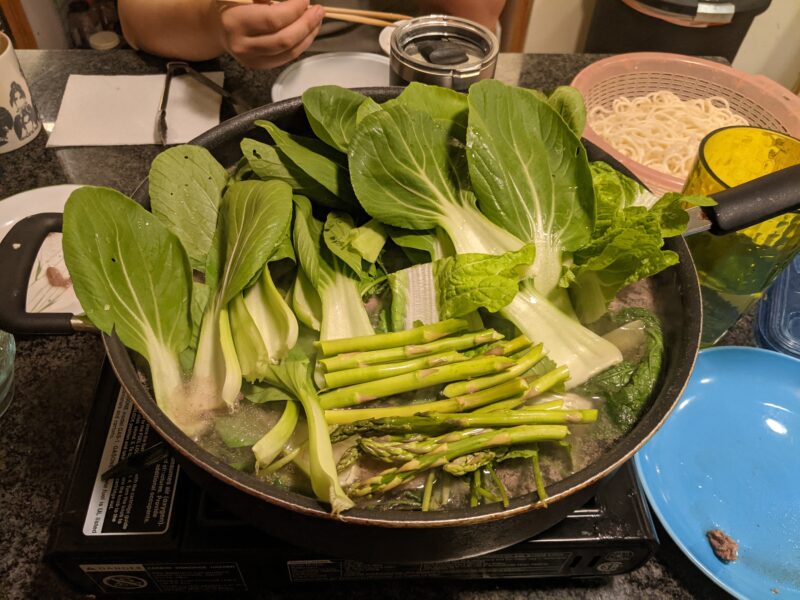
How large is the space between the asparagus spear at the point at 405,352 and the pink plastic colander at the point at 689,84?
38.3 inches

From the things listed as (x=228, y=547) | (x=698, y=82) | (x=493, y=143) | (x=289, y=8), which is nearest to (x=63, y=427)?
(x=228, y=547)

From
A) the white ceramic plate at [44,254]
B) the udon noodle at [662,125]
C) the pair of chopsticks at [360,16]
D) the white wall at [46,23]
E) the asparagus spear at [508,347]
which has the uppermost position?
the pair of chopsticks at [360,16]

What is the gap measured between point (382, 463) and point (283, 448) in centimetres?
12

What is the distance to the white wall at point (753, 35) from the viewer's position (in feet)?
9.09

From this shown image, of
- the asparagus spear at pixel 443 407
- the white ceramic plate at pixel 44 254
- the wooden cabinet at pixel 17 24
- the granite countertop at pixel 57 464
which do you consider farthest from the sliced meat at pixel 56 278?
the wooden cabinet at pixel 17 24

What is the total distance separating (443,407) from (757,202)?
0.49m

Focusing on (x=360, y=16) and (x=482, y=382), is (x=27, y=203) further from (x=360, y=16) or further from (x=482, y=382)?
(x=482, y=382)

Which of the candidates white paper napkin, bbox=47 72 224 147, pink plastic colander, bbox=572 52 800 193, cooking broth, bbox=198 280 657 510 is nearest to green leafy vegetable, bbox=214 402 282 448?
cooking broth, bbox=198 280 657 510

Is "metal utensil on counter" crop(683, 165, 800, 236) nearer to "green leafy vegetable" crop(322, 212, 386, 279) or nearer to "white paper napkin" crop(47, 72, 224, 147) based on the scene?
"green leafy vegetable" crop(322, 212, 386, 279)

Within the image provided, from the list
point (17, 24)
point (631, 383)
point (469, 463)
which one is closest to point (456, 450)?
point (469, 463)

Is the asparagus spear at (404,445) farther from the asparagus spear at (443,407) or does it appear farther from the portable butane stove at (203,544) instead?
the portable butane stove at (203,544)

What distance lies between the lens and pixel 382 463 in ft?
2.31

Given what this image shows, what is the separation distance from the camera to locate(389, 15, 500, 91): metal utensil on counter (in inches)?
45.4

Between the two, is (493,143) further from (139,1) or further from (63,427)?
(139,1)
